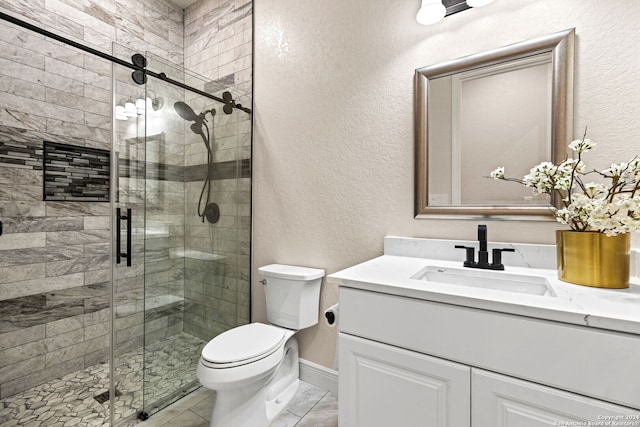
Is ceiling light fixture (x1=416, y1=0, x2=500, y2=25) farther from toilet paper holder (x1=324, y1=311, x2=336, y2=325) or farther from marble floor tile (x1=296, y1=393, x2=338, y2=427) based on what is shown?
marble floor tile (x1=296, y1=393, x2=338, y2=427)

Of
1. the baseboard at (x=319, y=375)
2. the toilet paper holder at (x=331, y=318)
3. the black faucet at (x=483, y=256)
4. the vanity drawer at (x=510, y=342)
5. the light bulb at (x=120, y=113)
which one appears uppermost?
the light bulb at (x=120, y=113)

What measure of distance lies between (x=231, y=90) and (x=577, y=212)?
1.97 metres

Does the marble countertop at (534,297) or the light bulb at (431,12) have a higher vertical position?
the light bulb at (431,12)

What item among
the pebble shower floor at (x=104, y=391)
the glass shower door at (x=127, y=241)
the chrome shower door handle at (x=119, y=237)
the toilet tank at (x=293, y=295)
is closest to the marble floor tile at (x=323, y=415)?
the toilet tank at (x=293, y=295)

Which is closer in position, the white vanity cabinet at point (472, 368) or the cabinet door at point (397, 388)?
Result: the white vanity cabinet at point (472, 368)

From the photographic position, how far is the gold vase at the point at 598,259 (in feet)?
2.93

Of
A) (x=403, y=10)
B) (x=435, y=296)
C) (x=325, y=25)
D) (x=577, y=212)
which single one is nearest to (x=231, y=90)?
(x=325, y=25)

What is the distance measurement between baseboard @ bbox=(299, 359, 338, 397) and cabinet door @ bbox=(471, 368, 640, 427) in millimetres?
1076

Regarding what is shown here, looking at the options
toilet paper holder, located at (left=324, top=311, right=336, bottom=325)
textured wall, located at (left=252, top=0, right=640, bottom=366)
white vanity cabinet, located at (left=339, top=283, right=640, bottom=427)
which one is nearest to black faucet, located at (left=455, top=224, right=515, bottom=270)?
textured wall, located at (left=252, top=0, right=640, bottom=366)

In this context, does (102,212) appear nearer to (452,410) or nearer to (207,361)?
(207,361)

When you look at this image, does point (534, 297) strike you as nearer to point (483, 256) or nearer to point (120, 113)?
point (483, 256)

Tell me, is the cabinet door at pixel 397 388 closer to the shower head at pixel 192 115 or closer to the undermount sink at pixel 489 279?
the undermount sink at pixel 489 279

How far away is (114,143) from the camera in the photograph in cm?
149

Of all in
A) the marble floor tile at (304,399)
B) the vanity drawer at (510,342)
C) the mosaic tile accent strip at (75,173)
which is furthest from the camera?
the mosaic tile accent strip at (75,173)
